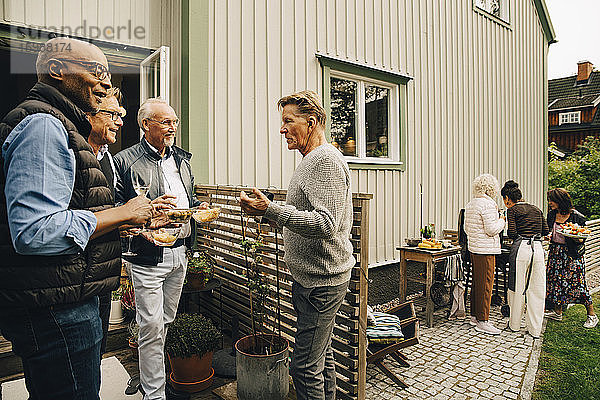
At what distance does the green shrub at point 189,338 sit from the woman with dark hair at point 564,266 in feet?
16.3

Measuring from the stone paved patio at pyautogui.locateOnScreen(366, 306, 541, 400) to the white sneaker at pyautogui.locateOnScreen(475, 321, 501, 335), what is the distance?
7 centimetres

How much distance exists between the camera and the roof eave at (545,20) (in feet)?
31.8

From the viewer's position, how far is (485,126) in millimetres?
8406

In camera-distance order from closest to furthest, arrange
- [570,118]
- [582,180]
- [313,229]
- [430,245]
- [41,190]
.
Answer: [41,190] < [313,229] < [430,245] < [582,180] < [570,118]

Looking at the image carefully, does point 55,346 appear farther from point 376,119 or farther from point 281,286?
point 376,119

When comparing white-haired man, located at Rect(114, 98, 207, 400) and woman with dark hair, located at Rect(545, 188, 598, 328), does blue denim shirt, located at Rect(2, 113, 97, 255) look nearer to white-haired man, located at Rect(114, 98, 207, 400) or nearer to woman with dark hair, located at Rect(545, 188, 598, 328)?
white-haired man, located at Rect(114, 98, 207, 400)

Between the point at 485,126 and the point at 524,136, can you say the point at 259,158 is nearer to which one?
the point at 485,126

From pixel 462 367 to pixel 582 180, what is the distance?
16.1m

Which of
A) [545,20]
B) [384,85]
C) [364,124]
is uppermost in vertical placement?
[545,20]

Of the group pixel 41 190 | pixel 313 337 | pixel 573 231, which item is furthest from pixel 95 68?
pixel 573 231

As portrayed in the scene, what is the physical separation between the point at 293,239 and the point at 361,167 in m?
3.79

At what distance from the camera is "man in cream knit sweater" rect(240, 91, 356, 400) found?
2.27 meters

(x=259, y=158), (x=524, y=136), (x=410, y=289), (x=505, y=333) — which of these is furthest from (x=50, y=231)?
(x=524, y=136)

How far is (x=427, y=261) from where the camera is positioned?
570cm
